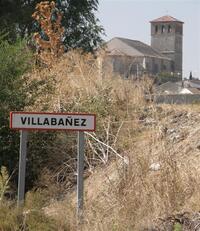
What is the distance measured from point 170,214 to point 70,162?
382 centimetres

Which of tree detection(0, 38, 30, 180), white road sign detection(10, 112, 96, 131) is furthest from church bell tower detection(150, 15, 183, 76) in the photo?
white road sign detection(10, 112, 96, 131)

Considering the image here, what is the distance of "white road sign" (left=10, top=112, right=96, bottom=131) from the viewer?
264 inches

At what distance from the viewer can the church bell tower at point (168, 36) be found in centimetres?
15159

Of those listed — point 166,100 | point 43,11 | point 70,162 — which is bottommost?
point 70,162

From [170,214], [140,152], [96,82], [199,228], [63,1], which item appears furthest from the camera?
[63,1]

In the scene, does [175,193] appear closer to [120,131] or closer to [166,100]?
[120,131]

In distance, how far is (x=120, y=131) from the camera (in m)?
10.1

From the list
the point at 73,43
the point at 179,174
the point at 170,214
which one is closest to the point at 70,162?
the point at 179,174

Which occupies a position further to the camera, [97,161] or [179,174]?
[97,161]

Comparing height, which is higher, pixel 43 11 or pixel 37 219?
pixel 43 11

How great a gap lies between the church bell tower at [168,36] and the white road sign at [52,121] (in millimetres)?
143057

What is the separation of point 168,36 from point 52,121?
149491mm

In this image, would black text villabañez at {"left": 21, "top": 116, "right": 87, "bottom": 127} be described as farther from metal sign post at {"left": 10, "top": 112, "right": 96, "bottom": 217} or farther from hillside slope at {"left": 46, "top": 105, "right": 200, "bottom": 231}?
hillside slope at {"left": 46, "top": 105, "right": 200, "bottom": 231}

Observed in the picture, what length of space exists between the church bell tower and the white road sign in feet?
469
